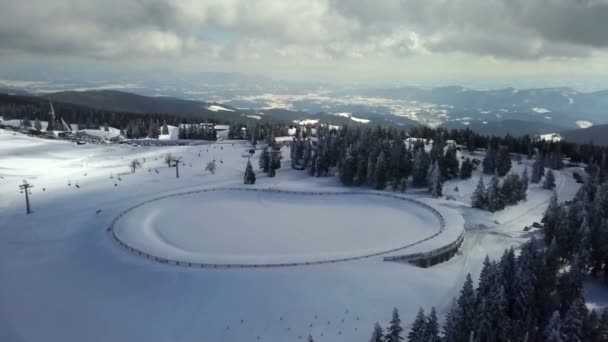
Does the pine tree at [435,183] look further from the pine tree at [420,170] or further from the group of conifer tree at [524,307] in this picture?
the group of conifer tree at [524,307]

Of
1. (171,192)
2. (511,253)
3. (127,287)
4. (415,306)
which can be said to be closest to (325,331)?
(415,306)

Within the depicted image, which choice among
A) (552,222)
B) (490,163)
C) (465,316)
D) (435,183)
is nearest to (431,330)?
(465,316)

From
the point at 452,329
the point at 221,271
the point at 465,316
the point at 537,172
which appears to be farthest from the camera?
the point at 537,172

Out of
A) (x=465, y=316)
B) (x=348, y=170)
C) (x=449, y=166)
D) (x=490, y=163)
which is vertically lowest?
(x=465, y=316)

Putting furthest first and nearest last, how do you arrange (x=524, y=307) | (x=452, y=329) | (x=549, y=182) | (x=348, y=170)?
1. (x=348, y=170)
2. (x=549, y=182)
3. (x=524, y=307)
4. (x=452, y=329)

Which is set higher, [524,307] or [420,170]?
[420,170]

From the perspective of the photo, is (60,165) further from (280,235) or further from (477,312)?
(477,312)

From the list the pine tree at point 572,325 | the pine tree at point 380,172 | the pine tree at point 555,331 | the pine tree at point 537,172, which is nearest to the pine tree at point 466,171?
the pine tree at point 537,172

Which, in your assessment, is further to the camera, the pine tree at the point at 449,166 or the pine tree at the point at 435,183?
the pine tree at the point at 449,166

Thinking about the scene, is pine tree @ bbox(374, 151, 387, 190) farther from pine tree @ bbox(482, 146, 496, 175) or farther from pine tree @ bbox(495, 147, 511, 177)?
pine tree @ bbox(495, 147, 511, 177)

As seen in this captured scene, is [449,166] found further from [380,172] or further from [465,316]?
[465,316]
